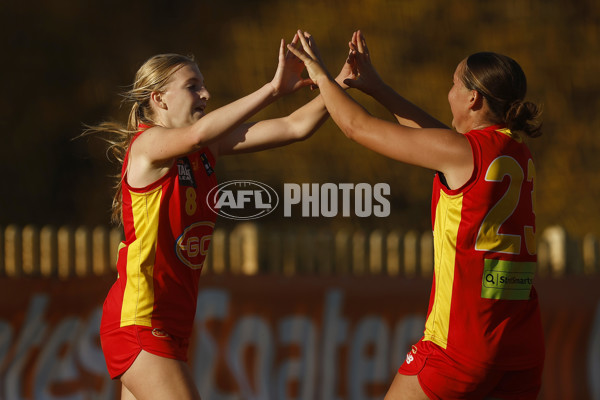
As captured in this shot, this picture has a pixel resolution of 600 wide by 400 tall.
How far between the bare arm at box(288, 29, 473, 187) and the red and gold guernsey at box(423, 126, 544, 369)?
0.05 meters

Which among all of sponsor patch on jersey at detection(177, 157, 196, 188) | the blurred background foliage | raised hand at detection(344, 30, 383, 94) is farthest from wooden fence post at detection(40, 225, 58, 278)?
the blurred background foliage

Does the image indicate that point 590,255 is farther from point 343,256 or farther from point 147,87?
point 147,87

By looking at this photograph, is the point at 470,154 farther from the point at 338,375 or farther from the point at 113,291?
the point at 338,375

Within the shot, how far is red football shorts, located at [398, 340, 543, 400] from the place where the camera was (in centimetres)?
345

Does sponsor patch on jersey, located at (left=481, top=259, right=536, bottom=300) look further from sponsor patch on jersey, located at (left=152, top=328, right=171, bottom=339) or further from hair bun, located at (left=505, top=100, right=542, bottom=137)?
sponsor patch on jersey, located at (left=152, top=328, right=171, bottom=339)

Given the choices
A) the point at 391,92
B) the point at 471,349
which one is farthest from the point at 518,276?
the point at 391,92

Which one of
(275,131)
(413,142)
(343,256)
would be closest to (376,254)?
(343,256)

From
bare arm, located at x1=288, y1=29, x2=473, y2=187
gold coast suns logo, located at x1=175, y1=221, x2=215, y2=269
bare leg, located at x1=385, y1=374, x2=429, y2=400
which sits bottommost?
bare leg, located at x1=385, y1=374, x2=429, y2=400

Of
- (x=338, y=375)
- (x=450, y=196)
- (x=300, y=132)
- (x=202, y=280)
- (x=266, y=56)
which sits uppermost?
(x=266, y=56)

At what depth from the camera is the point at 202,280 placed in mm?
7191

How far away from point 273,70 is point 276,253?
519 cm

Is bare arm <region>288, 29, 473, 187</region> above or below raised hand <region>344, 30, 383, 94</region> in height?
below

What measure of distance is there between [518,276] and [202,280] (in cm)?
405

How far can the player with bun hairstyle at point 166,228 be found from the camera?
3701mm
